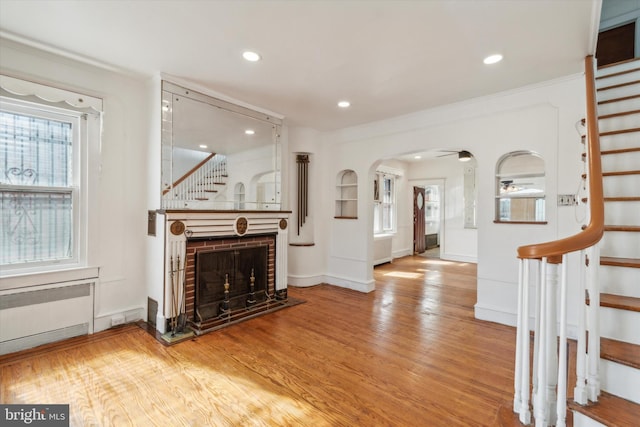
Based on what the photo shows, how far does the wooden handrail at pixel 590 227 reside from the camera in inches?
48.5

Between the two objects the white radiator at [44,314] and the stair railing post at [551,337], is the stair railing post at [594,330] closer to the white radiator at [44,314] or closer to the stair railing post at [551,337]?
the stair railing post at [551,337]

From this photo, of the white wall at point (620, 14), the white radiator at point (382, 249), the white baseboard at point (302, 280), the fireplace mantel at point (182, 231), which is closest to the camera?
the fireplace mantel at point (182, 231)

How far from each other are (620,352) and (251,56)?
322 cm

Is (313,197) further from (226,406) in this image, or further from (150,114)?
(226,406)

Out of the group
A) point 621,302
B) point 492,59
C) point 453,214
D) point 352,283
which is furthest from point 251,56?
point 453,214

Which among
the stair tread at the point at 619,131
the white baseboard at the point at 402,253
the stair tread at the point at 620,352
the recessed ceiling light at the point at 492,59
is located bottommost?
the white baseboard at the point at 402,253

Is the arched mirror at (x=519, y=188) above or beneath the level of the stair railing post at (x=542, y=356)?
above

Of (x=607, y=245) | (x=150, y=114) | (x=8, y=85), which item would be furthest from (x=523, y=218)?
(x=8, y=85)

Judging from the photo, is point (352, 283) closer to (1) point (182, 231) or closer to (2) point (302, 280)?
(2) point (302, 280)

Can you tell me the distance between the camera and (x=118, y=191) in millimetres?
3020

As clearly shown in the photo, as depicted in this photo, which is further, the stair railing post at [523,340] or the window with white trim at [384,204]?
the window with white trim at [384,204]

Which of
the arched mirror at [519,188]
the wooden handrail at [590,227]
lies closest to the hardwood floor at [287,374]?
the wooden handrail at [590,227]

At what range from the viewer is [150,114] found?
314cm

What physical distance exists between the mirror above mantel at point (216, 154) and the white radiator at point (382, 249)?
328 cm
